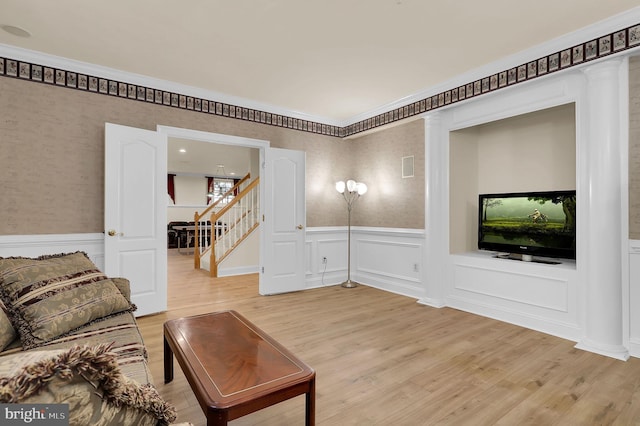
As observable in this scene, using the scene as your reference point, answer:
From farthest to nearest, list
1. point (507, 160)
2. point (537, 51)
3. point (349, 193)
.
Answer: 1. point (349, 193)
2. point (507, 160)
3. point (537, 51)

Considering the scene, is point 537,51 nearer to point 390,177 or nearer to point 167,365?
point 390,177

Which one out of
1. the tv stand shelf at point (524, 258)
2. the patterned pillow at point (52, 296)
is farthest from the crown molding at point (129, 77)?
the tv stand shelf at point (524, 258)

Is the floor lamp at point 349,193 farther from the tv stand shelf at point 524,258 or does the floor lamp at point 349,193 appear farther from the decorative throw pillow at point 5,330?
the decorative throw pillow at point 5,330

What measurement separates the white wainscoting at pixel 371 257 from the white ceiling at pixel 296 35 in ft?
7.08

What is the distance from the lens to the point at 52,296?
1831mm

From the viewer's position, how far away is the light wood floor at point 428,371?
192 cm

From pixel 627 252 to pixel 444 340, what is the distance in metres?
1.65

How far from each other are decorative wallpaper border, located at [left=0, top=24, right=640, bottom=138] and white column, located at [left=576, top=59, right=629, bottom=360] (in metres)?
0.18

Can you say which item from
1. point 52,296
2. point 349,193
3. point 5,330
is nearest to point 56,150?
point 52,296

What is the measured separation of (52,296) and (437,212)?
3828 mm

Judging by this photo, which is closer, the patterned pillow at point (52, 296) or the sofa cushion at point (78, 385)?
the sofa cushion at point (78, 385)

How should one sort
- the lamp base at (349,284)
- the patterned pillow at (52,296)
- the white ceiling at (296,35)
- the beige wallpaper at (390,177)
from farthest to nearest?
the lamp base at (349,284), the beige wallpaper at (390,177), the white ceiling at (296,35), the patterned pillow at (52,296)

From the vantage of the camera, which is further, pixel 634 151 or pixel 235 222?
Answer: pixel 235 222

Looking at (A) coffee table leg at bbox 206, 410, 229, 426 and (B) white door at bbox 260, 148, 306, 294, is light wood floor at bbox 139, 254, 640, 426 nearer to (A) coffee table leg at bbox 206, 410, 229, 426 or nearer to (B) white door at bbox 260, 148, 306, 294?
(A) coffee table leg at bbox 206, 410, 229, 426
